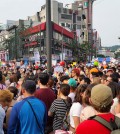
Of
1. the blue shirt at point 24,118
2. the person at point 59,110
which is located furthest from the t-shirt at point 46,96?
the blue shirt at point 24,118

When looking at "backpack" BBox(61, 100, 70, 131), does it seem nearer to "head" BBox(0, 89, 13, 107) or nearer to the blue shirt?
the blue shirt

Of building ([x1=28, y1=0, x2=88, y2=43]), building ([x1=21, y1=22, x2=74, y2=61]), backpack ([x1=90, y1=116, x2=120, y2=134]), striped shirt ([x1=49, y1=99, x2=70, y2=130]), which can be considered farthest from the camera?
building ([x1=28, y1=0, x2=88, y2=43])

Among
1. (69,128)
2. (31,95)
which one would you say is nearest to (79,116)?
(69,128)

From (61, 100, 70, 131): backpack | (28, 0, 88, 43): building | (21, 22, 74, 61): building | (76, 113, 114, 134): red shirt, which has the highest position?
(28, 0, 88, 43): building

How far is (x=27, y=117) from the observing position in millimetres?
4652

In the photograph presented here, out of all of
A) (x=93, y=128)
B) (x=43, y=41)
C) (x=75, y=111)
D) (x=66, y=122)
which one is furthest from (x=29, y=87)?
(x=43, y=41)

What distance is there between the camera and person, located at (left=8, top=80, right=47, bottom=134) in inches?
182

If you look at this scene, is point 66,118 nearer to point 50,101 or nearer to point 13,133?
point 50,101

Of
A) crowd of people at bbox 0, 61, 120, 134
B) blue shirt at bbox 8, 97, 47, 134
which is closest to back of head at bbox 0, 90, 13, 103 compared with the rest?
crowd of people at bbox 0, 61, 120, 134

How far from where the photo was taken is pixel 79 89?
5605 mm

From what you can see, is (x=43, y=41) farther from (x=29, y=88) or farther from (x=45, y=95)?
(x=29, y=88)

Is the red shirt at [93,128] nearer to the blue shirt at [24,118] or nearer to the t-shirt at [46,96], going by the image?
the blue shirt at [24,118]

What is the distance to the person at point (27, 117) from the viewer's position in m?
4.63

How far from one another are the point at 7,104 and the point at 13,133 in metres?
0.55
